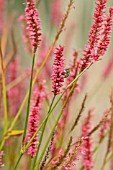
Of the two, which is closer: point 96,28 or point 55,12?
point 96,28

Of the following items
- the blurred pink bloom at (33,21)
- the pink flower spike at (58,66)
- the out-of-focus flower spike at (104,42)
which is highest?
the blurred pink bloom at (33,21)

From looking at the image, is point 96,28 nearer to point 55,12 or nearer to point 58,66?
point 58,66

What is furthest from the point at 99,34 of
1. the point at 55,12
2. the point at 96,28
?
the point at 55,12

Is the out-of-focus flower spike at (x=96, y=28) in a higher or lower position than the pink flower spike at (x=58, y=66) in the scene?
higher

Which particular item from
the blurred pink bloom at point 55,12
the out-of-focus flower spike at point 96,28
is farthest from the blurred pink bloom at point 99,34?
the blurred pink bloom at point 55,12

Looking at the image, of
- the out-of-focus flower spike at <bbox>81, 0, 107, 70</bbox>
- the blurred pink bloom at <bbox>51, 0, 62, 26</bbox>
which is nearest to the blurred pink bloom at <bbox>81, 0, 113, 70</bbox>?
the out-of-focus flower spike at <bbox>81, 0, 107, 70</bbox>

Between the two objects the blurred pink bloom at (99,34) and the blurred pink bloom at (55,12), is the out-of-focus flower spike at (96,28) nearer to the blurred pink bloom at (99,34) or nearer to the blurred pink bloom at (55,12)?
the blurred pink bloom at (99,34)

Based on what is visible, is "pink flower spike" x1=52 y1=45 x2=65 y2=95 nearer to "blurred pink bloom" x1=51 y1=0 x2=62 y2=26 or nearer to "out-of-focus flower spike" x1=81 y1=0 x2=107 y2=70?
"out-of-focus flower spike" x1=81 y1=0 x2=107 y2=70

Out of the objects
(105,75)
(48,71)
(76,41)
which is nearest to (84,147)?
(48,71)

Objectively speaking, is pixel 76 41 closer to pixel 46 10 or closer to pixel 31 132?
pixel 46 10

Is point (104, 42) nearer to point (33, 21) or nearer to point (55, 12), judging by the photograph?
point (33, 21)

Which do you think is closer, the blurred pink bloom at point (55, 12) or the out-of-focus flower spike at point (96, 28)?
the out-of-focus flower spike at point (96, 28)
